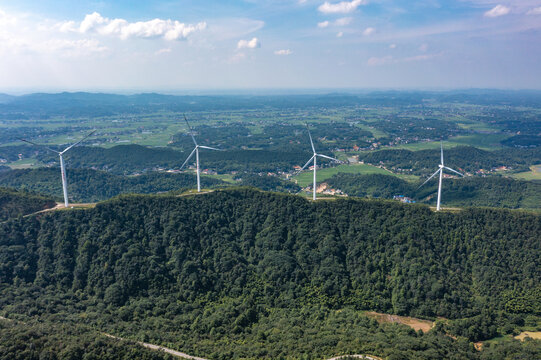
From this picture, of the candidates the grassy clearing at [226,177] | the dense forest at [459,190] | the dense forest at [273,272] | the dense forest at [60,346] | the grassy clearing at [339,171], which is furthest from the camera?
the grassy clearing at [226,177]

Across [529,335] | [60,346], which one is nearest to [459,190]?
[529,335]

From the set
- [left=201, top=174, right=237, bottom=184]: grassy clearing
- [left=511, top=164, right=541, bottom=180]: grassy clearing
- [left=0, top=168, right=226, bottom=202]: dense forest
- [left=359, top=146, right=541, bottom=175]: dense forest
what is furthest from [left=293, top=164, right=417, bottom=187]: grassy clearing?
[left=511, top=164, right=541, bottom=180]: grassy clearing

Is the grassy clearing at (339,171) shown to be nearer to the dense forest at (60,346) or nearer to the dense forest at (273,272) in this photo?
the dense forest at (273,272)

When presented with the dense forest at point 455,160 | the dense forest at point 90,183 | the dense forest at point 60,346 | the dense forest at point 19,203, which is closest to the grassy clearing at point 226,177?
the dense forest at point 90,183

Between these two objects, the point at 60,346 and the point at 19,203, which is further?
the point at 19,203

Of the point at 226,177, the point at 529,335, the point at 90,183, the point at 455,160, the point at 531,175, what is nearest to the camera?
the point at 529,335

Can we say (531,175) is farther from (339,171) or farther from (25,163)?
(25,163)
